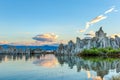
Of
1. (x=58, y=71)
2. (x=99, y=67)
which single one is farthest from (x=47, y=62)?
(x=58, y=71)

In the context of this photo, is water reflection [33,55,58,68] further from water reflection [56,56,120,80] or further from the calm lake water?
water reflection [56,56,120,80]

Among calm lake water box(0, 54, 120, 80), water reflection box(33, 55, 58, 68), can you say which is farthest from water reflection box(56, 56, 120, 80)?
water reflection box(33, 55, 58, 68)

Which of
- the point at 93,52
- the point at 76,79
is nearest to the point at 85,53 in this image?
the point at 93,52

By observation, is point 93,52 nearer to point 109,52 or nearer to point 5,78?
point 109,52

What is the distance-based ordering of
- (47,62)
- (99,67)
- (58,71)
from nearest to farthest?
(58,71) < (99,67) < (47,62)

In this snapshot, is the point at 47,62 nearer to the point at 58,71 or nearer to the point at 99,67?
the point at 99,67

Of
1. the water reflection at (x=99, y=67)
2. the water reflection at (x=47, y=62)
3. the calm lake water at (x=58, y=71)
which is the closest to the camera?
the calm lake water at (x=58, y=71)

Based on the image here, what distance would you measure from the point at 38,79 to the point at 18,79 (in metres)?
2.72

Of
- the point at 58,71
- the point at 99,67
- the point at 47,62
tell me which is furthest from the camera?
the point at 47,62

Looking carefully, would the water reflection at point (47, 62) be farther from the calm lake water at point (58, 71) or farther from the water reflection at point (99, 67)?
the water reflection at point (99, 67)

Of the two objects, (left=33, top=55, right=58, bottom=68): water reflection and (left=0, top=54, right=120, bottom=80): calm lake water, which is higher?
(left=0, top=54, right=120, bottom=80): calm lake water

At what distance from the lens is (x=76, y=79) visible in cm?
3819

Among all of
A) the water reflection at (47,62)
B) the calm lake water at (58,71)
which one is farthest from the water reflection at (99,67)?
the water reflection at (47,62)

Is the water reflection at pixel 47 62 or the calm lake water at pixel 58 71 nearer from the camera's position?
the calm lake water at pixel 58 71
